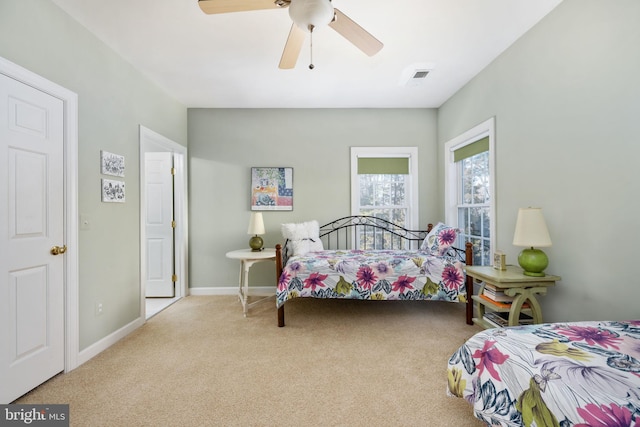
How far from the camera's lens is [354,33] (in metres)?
1.73

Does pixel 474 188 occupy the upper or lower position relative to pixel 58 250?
upper

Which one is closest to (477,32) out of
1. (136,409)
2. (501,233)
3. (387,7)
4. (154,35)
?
(387,7)

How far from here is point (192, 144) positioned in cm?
396

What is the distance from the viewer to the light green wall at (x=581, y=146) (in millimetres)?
1639

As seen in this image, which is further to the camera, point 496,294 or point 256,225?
point 256,225

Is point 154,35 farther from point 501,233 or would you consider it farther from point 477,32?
point 501,233

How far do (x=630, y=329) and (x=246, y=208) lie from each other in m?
3.71

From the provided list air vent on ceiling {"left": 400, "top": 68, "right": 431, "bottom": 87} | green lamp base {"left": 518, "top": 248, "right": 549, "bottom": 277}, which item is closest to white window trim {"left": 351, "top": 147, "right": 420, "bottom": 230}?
air vent on ceiling {"left": 400, "top": 68, "right": 431, "bottom": 87}

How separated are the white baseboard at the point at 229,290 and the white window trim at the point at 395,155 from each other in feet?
5.32

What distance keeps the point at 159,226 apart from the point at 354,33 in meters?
3.41

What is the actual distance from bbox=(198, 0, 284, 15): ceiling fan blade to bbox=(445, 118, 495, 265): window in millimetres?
2396

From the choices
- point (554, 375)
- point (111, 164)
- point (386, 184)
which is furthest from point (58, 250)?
point (386, 184)

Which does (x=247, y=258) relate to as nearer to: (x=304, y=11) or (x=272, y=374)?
(x=272, y=374)

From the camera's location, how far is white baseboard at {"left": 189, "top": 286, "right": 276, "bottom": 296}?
3934mm
